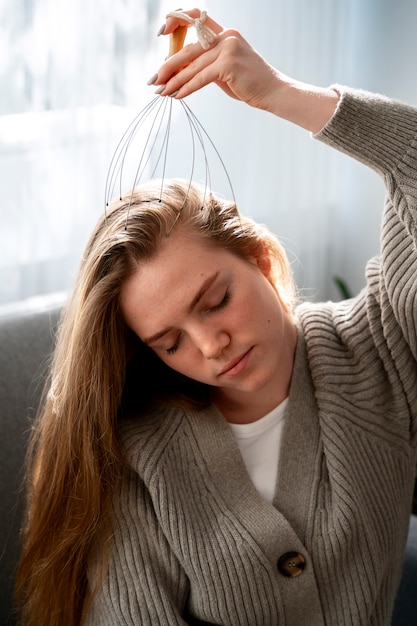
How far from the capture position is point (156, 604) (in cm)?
122

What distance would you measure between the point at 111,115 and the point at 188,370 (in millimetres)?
968

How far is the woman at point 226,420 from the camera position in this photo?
121cm

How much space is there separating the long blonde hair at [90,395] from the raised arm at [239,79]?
18cm

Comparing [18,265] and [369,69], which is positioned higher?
[369,69]

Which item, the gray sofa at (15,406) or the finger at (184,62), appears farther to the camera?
the gray sofa at (15,406)

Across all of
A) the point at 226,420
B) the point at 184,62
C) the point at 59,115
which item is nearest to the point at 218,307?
the point at 226,420

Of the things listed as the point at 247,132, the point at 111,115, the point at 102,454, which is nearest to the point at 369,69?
the point at 247,132

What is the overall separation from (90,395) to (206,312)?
0.73ft

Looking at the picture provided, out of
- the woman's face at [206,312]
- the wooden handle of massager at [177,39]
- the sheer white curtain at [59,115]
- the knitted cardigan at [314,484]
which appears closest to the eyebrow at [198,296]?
the woman's face at [206,312]

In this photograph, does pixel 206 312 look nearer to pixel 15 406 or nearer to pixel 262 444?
pixel 262 444

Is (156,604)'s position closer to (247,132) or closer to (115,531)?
(115,531)

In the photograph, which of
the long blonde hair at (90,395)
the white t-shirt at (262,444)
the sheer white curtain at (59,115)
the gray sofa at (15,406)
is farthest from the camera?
the sheer white curtain at (59,115)

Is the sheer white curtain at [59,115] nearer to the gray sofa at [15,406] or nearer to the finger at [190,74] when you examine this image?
the gray sofa at [15,406]

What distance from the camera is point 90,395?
50.9 inches
